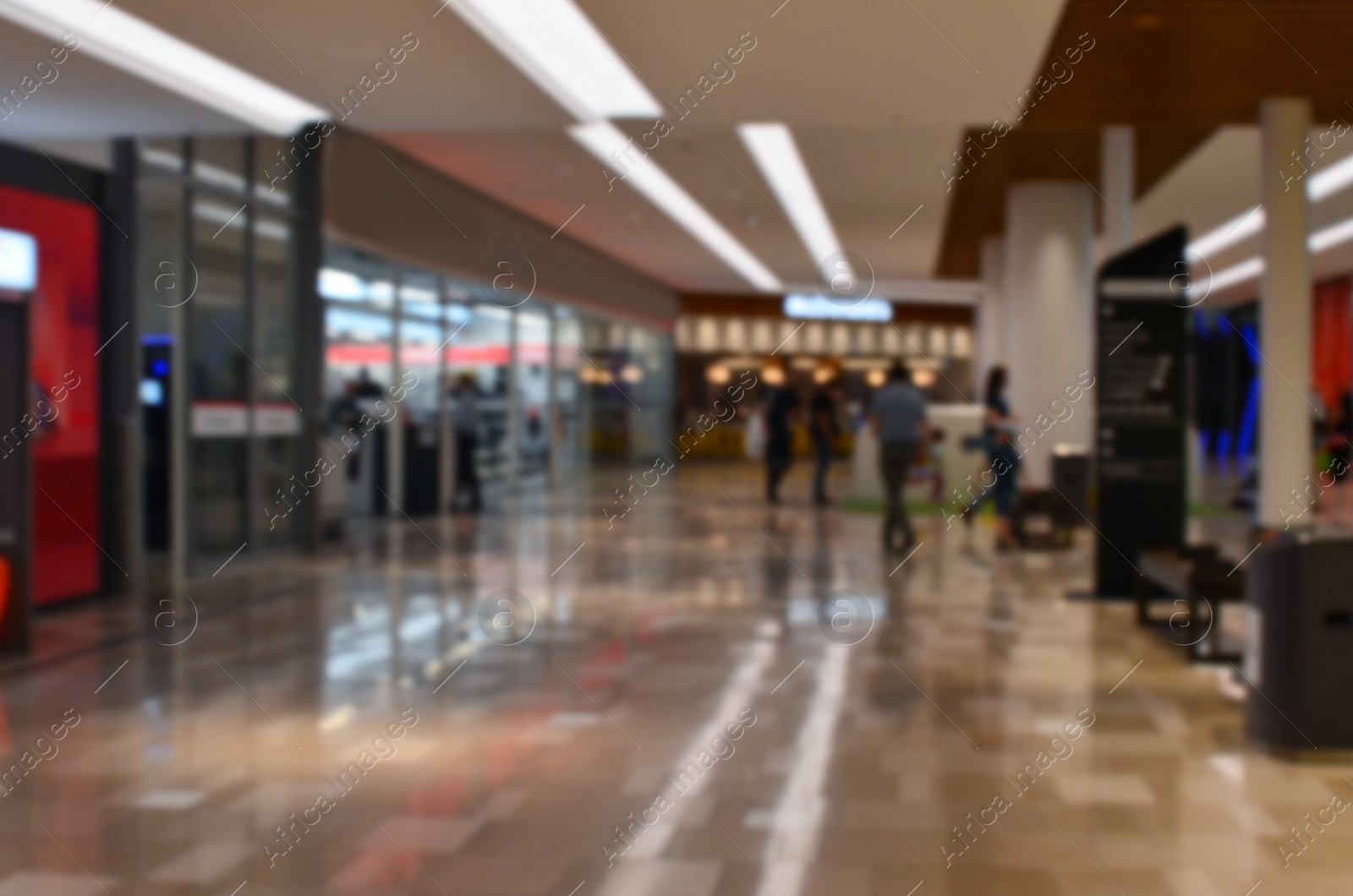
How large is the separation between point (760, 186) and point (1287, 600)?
37.7 feet

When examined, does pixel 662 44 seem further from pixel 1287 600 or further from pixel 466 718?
pixel 1287 600

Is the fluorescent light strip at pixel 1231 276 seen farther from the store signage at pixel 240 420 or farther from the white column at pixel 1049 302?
the store signage at pixel 240 420

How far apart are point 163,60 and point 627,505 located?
12519 millimetres

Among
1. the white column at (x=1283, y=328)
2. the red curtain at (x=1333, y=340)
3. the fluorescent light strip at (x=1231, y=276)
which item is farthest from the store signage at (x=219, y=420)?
the red curtain at (x=1333, y=340)

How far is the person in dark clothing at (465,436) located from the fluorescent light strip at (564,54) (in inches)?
294

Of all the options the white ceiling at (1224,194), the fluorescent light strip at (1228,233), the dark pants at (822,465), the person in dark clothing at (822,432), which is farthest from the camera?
the fluorescent light strip at (1228,233)

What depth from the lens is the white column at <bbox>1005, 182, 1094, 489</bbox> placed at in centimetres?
1642

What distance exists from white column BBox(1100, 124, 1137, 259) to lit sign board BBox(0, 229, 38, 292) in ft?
31.8

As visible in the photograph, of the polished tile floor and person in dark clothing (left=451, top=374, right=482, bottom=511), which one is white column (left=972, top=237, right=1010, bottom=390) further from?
the polished tile floor

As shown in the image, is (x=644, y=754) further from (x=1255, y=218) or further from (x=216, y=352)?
(x=1255, y=218)

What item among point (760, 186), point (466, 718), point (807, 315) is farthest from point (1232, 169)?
point (807, 315)

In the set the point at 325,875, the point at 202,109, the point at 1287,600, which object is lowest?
the point at 325,875

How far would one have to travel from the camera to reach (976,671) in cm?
757

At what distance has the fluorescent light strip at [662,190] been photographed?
13016 mm
